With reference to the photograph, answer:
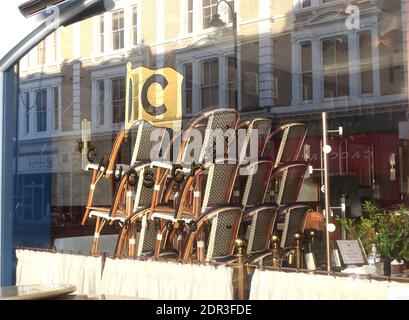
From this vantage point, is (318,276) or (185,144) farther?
(185,144)

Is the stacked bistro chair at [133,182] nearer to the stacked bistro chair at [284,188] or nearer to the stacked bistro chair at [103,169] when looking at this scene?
the stacked bistro chair at [103,169]

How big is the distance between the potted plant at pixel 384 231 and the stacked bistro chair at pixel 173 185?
908 mm

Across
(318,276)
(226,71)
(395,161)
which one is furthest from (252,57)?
(318,276)

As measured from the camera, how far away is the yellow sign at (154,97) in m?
4.30

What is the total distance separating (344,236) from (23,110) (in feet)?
7.99

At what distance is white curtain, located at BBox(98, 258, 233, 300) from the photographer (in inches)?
153

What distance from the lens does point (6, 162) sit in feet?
16.0

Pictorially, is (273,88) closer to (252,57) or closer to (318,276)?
(252,57)

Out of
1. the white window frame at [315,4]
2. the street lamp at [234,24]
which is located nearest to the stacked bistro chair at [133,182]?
the street lamp at [234,24]

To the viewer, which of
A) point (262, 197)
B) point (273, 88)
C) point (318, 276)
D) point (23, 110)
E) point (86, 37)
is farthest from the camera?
point (23, 110)

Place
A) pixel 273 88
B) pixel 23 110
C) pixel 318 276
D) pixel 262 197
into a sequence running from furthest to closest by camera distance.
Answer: pixel 23 110
pixel 262 197
pixel 273 88
pixel 318 276

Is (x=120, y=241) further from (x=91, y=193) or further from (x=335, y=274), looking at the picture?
(x=335, y=274)

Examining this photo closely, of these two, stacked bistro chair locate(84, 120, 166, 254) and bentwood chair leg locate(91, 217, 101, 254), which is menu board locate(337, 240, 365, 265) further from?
bentwood chair leg locate(91, 217, 101, 254)

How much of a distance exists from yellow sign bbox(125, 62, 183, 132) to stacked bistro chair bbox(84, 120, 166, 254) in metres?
0.07
